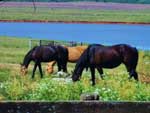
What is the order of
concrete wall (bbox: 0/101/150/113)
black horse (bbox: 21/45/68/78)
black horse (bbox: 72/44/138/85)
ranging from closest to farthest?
1. concrete wall (bbox: 0/101/150/113)
2. black horse (bbox: 72/44/138/85)
3. black horse (bbox: 21/45/68/78)

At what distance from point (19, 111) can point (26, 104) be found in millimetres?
85

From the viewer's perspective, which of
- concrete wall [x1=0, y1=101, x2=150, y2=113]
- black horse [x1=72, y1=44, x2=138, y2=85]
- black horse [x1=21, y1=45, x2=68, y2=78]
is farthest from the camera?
black horse [x1=21, y1=45, x2=68, y2=78]

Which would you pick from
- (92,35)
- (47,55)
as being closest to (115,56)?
(47,55)

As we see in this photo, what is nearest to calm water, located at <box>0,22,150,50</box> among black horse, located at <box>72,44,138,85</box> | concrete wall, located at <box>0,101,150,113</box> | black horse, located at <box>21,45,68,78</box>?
black horse, located at <box>21,45,68,78</box>

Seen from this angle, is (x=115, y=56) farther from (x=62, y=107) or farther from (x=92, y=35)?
(x=92, y=35)

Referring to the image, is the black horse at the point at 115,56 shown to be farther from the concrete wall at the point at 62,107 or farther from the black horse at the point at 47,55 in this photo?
the concrete wall at the point at 62,107

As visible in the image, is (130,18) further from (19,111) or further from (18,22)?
(19,111)

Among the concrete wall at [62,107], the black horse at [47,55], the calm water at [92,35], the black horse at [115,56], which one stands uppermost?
the concrete wall at [62,107]

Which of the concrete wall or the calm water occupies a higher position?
the concrete wall

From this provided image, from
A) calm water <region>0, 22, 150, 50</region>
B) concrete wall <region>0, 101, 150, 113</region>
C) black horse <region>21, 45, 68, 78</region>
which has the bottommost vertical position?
calm water <region>0, 22, 150, 50</region>

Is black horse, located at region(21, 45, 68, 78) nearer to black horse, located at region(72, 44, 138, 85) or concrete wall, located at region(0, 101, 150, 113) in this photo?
black horse, located at region(72, 44, 138, 85)

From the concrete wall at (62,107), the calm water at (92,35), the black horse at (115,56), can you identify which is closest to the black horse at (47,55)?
the black horse at (115,56)

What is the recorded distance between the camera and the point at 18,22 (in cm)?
9431

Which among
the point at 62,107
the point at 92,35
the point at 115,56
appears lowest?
the point at 92,35
